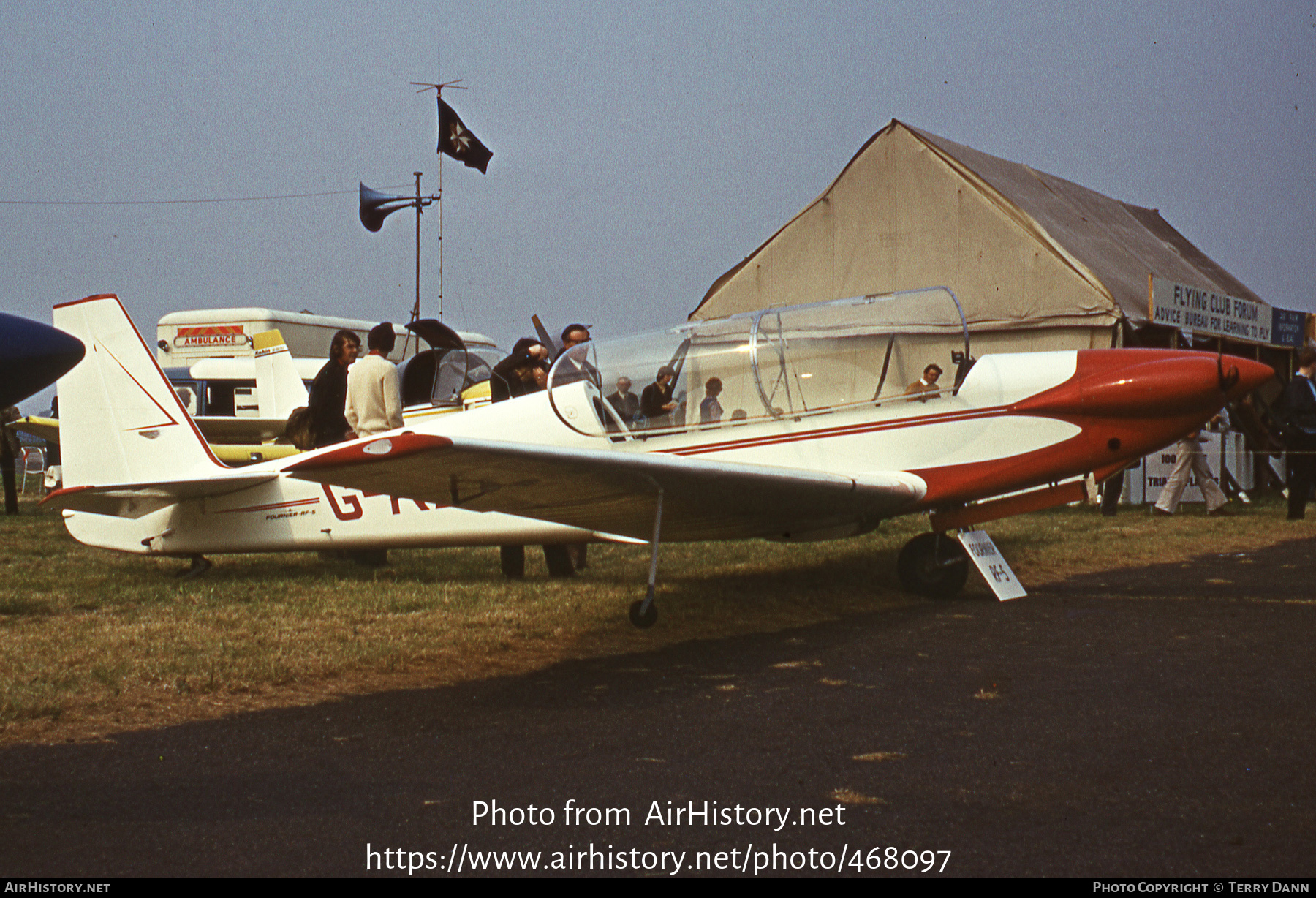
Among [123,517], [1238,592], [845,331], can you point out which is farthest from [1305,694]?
[123,517]

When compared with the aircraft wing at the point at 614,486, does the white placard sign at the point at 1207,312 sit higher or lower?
higher

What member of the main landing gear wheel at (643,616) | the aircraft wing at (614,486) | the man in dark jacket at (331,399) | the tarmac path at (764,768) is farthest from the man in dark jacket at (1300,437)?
the man in dark jacket at (331,399)

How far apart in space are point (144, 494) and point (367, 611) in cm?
181

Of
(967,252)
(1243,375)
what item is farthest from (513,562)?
(967,252)

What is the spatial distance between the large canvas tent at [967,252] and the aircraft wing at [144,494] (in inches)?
323

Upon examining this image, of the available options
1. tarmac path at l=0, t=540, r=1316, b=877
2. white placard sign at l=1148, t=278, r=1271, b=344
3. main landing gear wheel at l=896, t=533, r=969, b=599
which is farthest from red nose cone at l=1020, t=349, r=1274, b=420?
white placard sign at l=1148, t=278, r=1271, b=344

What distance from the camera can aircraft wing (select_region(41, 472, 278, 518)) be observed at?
6.04m

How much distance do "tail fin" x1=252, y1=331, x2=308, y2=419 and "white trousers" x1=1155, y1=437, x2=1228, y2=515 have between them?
10288 millimetres

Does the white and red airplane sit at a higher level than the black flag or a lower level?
lower

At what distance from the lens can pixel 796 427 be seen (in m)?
5.77

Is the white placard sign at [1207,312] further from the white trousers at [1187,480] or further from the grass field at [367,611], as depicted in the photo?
the grass field at [367,611]

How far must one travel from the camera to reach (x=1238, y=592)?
5.96 m

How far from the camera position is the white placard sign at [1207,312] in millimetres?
12867

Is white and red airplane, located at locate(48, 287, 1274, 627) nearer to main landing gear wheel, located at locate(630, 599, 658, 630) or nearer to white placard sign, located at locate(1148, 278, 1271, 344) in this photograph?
main landing gear wheel, located at locate(630, 599, 658, 630)
